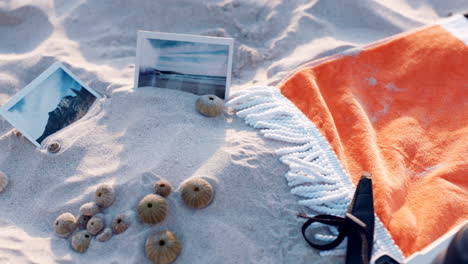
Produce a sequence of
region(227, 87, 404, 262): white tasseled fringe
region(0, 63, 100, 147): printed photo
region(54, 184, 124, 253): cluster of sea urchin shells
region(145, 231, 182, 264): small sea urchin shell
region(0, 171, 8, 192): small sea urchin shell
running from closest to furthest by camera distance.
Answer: region(145, 231, 182, 264): small sea urchin shell → region(54, 184, 124, 253): cluster of sea urchin shells → region(227, 87, 404, 262): white tasseled fringe → region(0, 171, 8, 192): small sea urchin shell → region(0, 63, 100, 147): printed photo

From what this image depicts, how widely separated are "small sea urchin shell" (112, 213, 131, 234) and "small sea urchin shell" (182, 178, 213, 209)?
0.27m

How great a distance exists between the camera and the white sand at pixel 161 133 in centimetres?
161

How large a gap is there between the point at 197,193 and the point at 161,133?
1.69 ft

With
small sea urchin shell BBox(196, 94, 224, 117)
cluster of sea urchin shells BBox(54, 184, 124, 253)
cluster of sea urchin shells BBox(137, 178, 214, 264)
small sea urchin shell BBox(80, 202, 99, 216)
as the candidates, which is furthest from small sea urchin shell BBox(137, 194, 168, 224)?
small sea urchin shell BBox(196, 94, 224, 117)

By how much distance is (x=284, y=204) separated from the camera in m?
1.71

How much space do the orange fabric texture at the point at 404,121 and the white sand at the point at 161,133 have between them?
0.29 metres

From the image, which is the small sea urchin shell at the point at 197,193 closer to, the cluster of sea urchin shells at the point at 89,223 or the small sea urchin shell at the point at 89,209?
the cluster of sea urchin shells at the point at 89,223

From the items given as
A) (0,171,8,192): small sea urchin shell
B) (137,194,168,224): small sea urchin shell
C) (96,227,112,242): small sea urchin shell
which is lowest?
(96,227,112,242): small sea urchin shell

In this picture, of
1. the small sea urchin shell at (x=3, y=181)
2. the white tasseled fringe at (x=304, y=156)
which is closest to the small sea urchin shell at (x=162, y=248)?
the white tasseled fringe at (x=304, y=156)

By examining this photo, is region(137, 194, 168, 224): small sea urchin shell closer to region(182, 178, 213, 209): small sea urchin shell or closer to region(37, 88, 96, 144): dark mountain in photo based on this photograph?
region(182, 178, 213, 209): small sea urchin shell

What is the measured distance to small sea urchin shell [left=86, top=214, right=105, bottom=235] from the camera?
1.59 m

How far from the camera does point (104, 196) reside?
1661 millimetres

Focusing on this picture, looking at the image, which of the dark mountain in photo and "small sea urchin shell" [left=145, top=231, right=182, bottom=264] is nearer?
"small sea urchin shell" [left=145, top=231, right=182, bottom=264]

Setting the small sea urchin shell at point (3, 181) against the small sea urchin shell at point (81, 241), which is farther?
the small sea urchin shell at point (3, 181)
